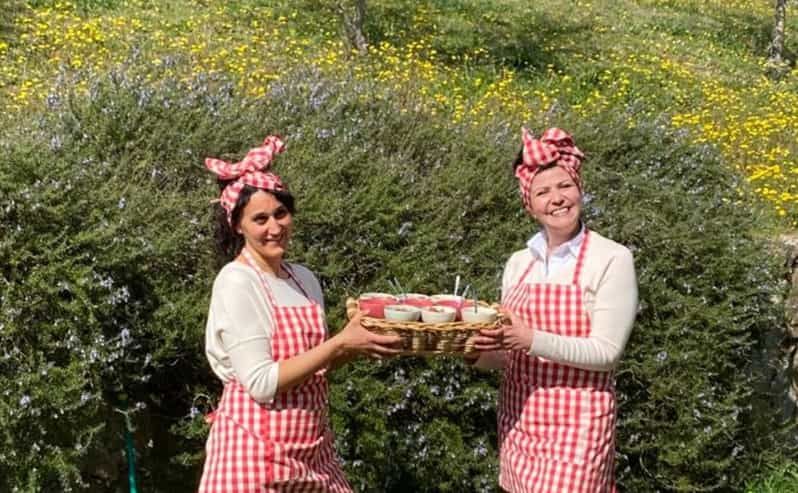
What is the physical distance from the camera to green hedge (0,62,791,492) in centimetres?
358

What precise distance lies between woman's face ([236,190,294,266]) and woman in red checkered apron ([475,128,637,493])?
0.65m

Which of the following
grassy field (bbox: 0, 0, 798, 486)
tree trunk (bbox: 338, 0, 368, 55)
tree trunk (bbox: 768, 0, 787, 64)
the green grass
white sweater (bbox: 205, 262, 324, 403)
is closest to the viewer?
→ white sweater (bbox: 205, 262, 324, 403)

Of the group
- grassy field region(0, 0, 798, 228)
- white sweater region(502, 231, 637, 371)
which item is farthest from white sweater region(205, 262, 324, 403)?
grassy field region(0, 0, 798, 228)

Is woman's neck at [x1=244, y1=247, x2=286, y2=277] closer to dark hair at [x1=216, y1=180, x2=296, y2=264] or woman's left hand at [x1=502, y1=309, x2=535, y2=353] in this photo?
dark hair at [x1=216, y1=180, x2=296, y2=264]

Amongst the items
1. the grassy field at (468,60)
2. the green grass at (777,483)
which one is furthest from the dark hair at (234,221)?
the green grass at (777,483)

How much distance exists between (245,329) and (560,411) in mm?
912

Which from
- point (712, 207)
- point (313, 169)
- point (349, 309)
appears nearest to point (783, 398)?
point (712, 207)

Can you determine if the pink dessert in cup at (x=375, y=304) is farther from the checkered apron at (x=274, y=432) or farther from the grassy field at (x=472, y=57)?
the grassy field at (x=472, y=57)

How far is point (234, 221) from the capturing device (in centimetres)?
274

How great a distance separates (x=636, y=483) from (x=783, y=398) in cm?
119

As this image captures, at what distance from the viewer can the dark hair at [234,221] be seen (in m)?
2.68

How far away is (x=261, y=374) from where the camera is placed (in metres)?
2.53

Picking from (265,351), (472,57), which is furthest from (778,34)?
(265,351)

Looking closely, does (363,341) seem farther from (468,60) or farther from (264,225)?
(468,60)
